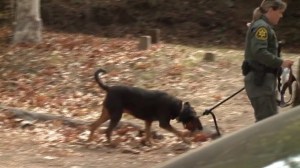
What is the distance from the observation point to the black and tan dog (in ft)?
29.4

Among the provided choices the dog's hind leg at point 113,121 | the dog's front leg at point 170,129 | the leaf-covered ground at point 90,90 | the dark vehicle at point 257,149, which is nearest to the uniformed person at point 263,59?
the leaf-covered ground at point 90,90

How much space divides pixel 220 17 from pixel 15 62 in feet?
30.1

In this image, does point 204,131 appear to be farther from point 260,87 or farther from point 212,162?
point 212,162

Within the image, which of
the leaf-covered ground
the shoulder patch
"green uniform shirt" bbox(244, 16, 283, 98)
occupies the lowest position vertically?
the leaf-covered ground

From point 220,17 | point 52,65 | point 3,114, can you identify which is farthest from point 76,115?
point 220,17

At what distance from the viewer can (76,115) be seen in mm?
11336

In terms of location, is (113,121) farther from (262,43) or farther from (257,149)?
(257,149)

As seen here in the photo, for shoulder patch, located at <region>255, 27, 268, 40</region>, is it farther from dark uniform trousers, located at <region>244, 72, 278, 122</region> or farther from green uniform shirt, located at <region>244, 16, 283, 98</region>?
dark uniform trousers, located at <region>244, 72, 278, 122</region>

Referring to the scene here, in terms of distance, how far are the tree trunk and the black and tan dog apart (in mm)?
8165

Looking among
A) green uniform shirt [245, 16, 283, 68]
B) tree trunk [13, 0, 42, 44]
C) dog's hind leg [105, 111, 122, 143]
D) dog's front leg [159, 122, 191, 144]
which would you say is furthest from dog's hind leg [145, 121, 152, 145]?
tree trunk [13, 0, 42, 44]

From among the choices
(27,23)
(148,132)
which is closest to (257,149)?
(148,132)

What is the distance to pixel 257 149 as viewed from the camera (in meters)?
2.92

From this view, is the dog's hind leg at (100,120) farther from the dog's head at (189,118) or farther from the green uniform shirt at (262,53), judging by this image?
the green uniform shirt at (262,53)

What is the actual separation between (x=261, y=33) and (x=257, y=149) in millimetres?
4103
